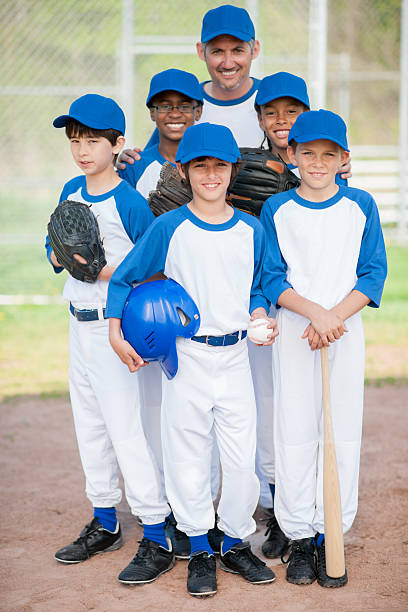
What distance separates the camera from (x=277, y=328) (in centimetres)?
301

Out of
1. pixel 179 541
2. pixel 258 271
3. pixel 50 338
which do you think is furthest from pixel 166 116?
pixel 50 338

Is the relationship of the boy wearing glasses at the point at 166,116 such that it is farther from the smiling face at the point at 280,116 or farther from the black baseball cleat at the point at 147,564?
the black baseball cleat at the point at 147,564

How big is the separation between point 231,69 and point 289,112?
0.46 meters

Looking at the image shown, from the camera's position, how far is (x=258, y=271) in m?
3.02

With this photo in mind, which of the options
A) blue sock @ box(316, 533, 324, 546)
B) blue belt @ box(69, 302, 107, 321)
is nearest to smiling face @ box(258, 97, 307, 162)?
blue belt @ box(69, 302, 107, 321)

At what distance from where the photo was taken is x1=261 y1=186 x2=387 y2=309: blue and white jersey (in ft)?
9.75

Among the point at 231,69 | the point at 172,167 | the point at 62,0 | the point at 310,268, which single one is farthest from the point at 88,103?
the point at 62,0

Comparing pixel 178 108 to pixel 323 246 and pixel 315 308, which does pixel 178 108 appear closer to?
pixel 323 246

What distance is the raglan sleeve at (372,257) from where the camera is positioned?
2.98m

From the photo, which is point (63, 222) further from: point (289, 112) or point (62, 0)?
point (62, 0)

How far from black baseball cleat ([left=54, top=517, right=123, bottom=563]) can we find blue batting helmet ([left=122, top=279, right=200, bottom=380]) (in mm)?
955

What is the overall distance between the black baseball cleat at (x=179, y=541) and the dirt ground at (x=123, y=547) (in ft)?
0.16

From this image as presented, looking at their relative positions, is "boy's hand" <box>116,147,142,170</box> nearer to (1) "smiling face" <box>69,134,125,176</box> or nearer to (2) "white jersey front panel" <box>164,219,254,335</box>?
(1) "smiling face" <box>69,134,125,176</box>

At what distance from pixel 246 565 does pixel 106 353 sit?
104 centimetres
